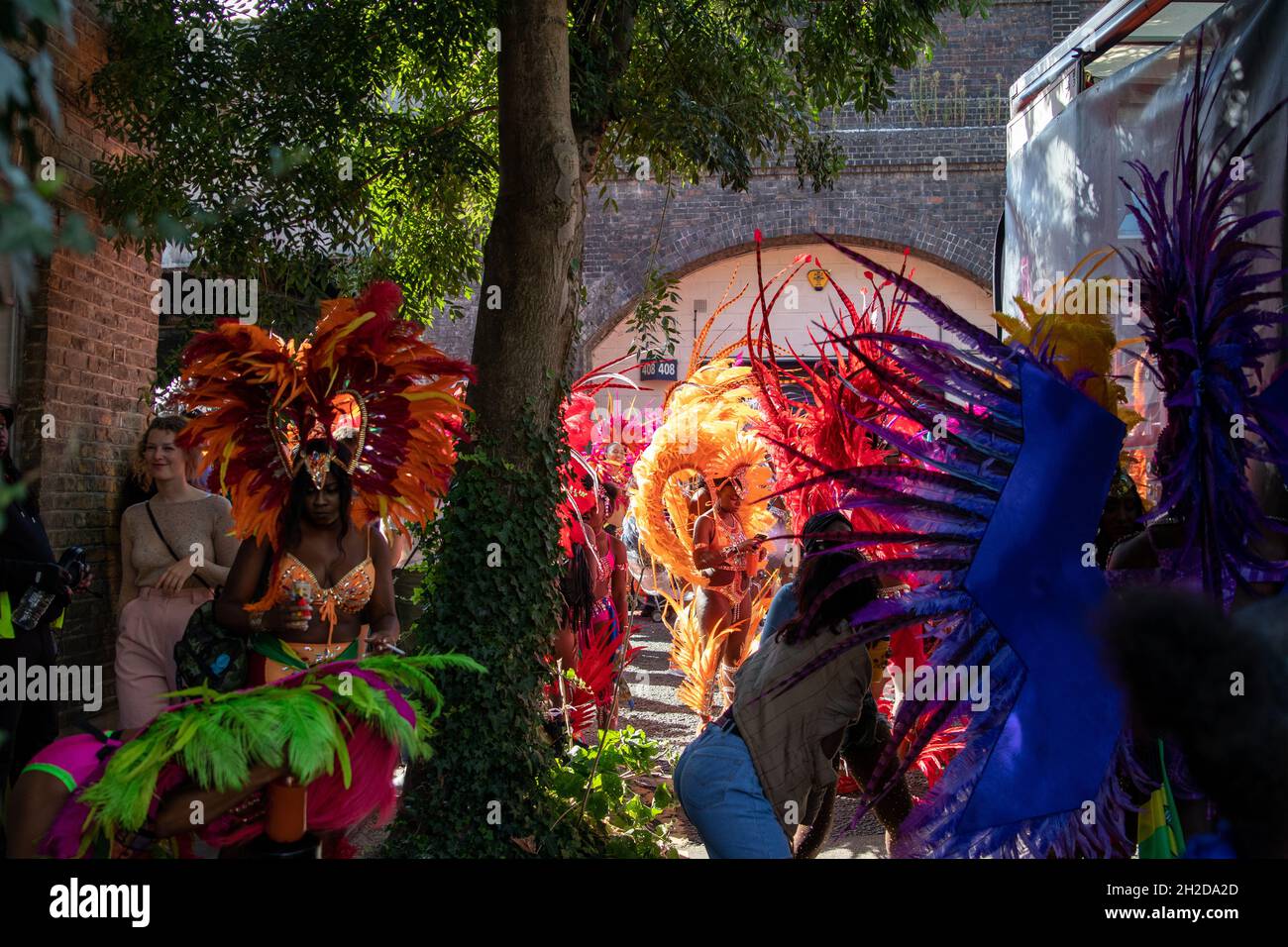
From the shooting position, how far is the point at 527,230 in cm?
460

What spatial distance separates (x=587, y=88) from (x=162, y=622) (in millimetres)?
3208

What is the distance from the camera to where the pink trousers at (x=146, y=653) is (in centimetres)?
450

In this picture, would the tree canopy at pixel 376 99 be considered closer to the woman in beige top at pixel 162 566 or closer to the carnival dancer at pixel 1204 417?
the woman in beige top at pixel 162 566

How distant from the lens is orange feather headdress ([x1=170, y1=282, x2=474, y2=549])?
13.1 ft

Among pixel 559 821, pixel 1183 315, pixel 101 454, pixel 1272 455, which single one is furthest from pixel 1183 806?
pixel 101 454

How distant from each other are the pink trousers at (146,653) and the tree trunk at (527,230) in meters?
1.52

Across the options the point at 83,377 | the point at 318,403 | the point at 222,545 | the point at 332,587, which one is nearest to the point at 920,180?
the point at 83,377

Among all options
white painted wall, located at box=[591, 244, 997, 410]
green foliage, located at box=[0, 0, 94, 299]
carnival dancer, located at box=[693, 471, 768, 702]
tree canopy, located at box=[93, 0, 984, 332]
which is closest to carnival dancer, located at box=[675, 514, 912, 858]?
green foliage, located at box=[0, 0, 94, 299]

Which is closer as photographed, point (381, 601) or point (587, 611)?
point (381, 601)

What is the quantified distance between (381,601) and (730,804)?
1620 millimetres

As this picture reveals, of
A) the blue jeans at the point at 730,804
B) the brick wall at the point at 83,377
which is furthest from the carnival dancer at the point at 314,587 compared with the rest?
the brick wall at the point at 83,377

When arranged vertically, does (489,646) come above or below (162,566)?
below

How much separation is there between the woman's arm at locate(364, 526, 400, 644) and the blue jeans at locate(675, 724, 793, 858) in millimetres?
1378

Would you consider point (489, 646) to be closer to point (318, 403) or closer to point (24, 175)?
point (318, 403)
